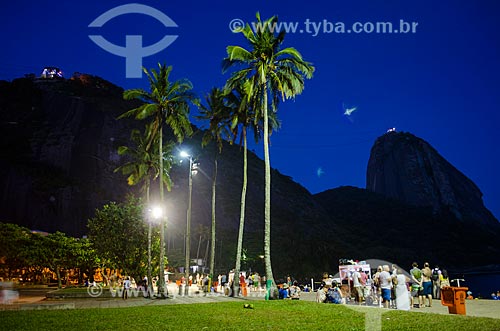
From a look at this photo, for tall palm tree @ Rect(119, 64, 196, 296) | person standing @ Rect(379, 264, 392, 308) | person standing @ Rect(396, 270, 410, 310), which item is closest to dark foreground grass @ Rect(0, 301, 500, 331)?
person standing @ Rect(396, 270, 410, 310)

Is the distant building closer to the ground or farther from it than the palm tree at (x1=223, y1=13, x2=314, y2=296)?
farther from it

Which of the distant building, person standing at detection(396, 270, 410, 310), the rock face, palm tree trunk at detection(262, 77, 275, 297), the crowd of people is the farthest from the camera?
the distant building

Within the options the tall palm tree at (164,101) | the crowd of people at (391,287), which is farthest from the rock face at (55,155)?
the crowd of people at (391,287)

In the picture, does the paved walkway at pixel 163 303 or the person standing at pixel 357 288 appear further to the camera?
the person standing at pixel 357 288

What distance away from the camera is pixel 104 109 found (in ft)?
438

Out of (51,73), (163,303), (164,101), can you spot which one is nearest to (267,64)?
(164,101)

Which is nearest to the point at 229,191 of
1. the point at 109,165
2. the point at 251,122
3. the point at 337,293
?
the point at 109,165

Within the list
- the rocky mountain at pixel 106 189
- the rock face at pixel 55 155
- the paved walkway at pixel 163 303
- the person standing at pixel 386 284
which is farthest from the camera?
the rocky mountain at pixel 106 189

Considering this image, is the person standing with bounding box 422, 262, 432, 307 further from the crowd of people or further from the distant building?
the distant building

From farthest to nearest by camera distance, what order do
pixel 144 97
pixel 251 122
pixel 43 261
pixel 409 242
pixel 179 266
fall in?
pixel 409 242
pixel 179 266
pixel 43 261
pixel 251 122
pixel 144 97

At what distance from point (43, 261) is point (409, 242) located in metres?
158

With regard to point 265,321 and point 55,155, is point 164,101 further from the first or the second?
point 55,155

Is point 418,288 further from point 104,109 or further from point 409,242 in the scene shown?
point 409,242

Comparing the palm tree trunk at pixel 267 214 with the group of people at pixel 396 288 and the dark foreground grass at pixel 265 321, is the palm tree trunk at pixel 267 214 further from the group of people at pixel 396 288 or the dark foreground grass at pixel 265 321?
the group of people at pixel 396 288
